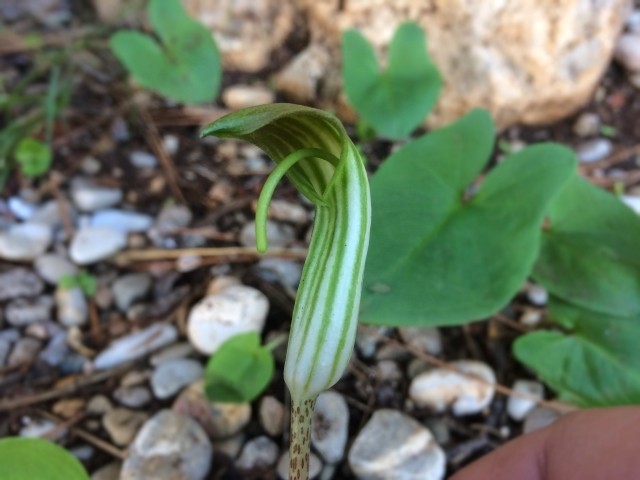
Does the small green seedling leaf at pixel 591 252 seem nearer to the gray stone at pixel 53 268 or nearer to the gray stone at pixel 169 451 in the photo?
the gray stone at pixel 169 451

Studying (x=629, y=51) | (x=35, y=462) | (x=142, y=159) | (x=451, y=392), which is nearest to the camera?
(x=35, y=462)

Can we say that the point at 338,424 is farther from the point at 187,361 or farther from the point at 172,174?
the point at 172,174

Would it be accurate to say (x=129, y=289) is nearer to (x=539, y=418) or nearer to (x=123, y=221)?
(x=123, y=221)

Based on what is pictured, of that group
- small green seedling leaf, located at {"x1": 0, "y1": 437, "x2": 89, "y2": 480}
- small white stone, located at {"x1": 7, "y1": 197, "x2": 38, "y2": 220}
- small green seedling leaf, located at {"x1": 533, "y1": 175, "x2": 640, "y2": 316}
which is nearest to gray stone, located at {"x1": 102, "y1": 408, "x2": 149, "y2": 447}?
small green seedling leaf, located at {"x1": 0, "y1": 437, "x2": 89, "y2": 480}

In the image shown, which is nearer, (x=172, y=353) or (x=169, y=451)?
(x=169, y=451)

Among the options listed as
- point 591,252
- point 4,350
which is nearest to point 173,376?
point 4,350

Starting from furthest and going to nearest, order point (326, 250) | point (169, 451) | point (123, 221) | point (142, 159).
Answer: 1. point (142, 159)
2. point (123, 221)
3. point (169, 451)
4. point (326, 250)

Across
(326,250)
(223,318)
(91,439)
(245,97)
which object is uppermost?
(326,250)

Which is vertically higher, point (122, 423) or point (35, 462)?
point (35, 462)
